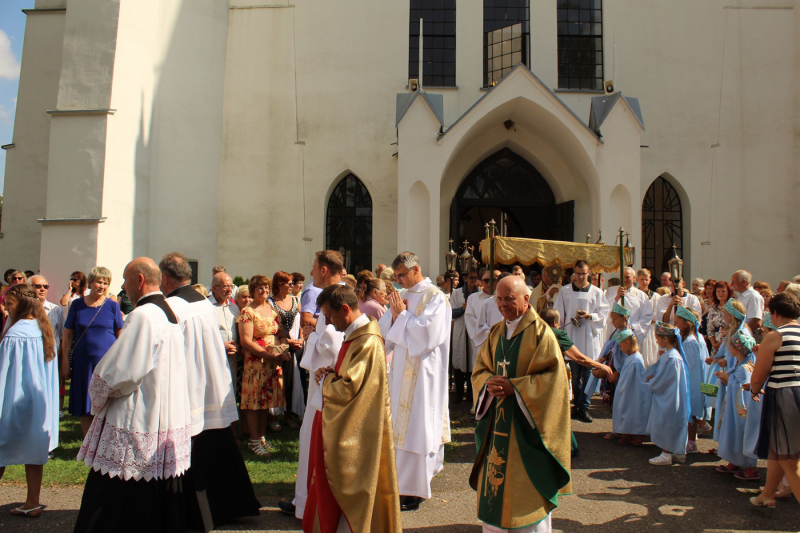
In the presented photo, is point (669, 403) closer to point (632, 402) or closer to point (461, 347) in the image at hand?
point (632, 402)

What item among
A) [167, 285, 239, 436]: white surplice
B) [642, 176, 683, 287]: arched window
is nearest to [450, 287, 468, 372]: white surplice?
[167, 285, 239, 436]: white surplice

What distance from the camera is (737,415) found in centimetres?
564

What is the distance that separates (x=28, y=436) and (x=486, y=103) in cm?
1154

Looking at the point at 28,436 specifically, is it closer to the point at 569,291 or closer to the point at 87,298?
the point at 87,298

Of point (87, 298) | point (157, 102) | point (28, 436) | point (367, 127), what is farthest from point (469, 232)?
point (28, 436)

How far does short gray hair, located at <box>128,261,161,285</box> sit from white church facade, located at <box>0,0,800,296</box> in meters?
10.5

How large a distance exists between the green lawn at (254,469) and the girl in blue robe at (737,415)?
4043 millimetres

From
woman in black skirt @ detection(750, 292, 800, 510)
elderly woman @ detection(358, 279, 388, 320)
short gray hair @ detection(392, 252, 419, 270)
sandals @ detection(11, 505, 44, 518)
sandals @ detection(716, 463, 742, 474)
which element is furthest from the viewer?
elderly woman @ detection(358, 279, 388, 320)

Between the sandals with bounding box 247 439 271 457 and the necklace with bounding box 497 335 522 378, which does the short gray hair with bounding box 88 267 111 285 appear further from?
the necklace with bounding box 497 335 522 378

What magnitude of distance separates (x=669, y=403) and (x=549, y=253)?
4.67 metres

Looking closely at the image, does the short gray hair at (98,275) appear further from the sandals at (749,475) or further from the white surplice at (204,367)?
the sandals at (749,475)

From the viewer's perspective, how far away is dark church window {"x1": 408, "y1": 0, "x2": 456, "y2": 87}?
1631 cm

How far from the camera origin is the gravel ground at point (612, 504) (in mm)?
4594

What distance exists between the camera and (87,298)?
668 cm
